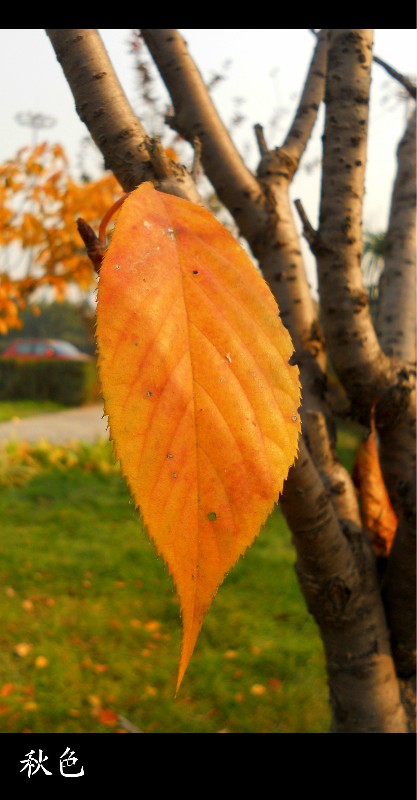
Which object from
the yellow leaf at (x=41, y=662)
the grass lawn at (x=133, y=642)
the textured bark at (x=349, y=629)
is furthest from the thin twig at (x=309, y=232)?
the yellow leaf at (x=41, y=662)

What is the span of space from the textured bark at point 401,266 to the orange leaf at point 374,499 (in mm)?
232

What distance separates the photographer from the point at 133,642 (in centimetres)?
333

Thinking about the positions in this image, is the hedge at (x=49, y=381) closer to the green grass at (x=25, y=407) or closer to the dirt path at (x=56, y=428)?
the green grass at (x=25, y=407)

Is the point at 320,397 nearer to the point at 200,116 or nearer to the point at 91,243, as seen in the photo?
the point at 200,116

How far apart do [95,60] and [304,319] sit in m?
0.58

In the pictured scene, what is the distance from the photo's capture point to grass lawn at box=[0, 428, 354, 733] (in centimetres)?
275

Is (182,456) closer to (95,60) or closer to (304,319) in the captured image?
(95,60)

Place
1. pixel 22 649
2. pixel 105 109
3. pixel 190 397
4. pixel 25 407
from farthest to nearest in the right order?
pixel 25 407 → pixel 22 649 → pixel 105 109 → pixel 190 397

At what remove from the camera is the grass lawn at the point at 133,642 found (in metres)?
2.75

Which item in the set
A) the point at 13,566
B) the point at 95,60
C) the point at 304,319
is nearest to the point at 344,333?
the point at 304,319

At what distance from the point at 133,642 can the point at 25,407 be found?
403 inches

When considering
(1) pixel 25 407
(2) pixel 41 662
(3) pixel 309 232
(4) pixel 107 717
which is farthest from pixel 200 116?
(1) pixel 25 407

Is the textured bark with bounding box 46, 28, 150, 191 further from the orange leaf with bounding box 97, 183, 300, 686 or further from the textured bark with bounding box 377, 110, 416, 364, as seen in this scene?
the textured bark with bounding box 377, 110, 416, 364

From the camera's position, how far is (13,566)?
13.7ft
